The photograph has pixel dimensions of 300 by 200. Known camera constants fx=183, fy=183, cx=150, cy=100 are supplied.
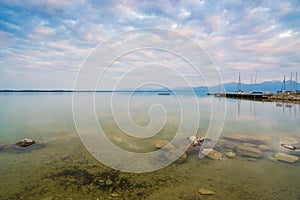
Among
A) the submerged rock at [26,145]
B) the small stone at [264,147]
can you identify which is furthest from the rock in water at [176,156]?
the submerged rock at [26,145]

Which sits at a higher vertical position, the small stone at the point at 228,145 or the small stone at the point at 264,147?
the small stone at the point at 264,147

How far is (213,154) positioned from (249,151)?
2.32 meters

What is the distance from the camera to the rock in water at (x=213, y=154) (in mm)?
9367

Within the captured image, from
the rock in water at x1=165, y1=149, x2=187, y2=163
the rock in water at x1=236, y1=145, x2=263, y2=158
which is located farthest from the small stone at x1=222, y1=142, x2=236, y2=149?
the rock in water at x1=165, y1=149, x2=187, y2=163

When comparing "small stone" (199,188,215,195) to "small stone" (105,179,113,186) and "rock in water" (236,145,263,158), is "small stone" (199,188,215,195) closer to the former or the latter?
"small stone" (105,179,113,186)

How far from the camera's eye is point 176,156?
946 centimetres

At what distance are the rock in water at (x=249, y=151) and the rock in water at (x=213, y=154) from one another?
1471 mm

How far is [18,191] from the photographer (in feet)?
20.5

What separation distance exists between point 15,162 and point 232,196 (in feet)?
31.0

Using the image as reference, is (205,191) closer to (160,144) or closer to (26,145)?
(160,144)

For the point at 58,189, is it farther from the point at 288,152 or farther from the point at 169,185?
the point at 288,152

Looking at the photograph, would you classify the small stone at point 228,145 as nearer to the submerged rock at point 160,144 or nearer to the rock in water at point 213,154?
the rock in water at point 213,154

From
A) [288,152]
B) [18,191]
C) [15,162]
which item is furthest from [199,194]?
[15,162]

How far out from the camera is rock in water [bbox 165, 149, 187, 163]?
30.0 feet
